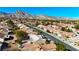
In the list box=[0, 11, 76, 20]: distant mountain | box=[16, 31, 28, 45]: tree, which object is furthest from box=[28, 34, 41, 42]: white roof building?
box=[0, 11, 76, 20]: distant mountain

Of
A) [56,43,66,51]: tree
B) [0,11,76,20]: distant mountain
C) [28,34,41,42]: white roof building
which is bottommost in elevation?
[56,43,66,51]: tree

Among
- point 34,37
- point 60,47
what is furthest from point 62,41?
point 34,37

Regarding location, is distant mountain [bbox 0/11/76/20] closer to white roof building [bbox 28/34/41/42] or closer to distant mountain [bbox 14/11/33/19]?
distant mountain [bbox 14/11/33/19]

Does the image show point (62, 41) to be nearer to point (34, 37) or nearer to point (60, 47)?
point (60, 47)

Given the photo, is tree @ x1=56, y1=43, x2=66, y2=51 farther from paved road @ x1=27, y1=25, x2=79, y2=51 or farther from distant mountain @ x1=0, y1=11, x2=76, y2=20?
distant mountain @ x1=0, y1=11, x2=76, y2=20

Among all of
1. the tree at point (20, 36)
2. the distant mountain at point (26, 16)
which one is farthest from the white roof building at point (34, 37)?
the distant mountain at point (26, 16)

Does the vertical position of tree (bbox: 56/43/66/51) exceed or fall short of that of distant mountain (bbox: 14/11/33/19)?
it falls short

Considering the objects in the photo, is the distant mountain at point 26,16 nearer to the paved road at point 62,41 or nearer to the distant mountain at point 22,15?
the distant mountain at point 22,15
